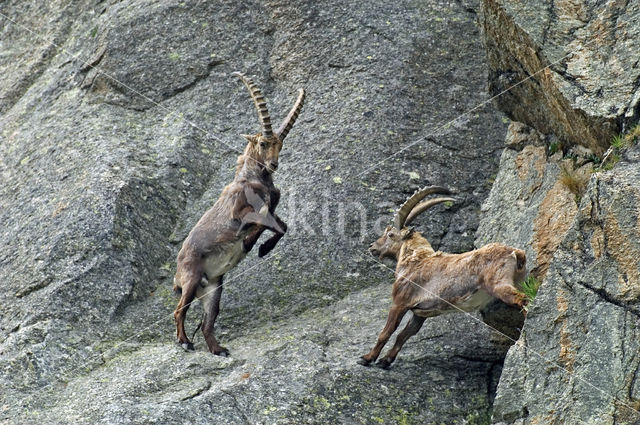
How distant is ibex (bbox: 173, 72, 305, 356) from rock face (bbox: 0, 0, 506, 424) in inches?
25.9

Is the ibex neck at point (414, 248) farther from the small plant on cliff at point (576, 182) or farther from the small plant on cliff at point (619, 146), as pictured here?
the small plant on cliff at point (619, 146)

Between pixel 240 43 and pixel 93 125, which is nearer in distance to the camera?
pixel 93 125

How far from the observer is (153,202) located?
16109mm

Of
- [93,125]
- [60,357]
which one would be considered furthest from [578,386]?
[93,125]

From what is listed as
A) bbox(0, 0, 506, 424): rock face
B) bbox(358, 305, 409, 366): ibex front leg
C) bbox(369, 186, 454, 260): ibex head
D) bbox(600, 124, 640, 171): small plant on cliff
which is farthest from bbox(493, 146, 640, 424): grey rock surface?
bbox(369, 186, 454, 260): ibex head

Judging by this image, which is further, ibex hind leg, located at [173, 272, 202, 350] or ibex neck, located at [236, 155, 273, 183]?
ibex neck, located at [236, 155, 273, 183]

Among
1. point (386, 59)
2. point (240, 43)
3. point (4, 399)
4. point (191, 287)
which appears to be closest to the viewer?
point (4, 399)

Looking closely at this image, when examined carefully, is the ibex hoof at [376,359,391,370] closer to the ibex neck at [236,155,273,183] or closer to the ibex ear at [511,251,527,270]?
the ibex ear at [511,251,527,270]

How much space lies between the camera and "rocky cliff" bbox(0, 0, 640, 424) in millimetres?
11430

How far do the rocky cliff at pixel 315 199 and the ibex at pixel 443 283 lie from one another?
1.37ft

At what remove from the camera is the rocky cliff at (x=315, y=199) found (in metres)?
11.4

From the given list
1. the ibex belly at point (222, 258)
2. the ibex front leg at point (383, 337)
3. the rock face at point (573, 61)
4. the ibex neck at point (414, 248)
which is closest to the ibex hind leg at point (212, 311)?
the ibex belly at point (222, 258)

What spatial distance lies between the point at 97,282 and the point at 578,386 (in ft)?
22.4

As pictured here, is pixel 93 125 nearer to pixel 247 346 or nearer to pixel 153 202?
pixel 153 202
